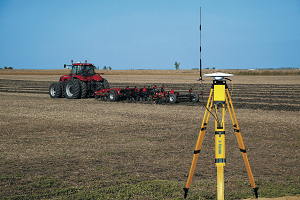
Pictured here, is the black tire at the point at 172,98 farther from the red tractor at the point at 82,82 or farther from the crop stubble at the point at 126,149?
the red tractor at the point at 82,82

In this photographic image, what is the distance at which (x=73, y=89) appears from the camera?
27.3 meters

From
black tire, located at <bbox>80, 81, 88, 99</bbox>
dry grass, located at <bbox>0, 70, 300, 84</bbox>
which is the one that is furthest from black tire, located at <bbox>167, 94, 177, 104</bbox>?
dry grass, located at <bbox>0, 70, 300, 84</bbox>

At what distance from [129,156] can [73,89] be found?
17369mm

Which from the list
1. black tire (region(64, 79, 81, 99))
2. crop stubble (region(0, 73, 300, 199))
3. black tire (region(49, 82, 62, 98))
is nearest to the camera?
crop stubble (region(0, 73, 300, 199))

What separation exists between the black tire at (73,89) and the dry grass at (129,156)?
8104 mm

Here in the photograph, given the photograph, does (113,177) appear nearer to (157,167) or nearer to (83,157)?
(157,167)

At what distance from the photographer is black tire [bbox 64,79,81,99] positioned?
88.1ft

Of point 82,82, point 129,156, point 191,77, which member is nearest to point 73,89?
point 82,82

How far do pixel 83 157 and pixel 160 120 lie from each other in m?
7.27

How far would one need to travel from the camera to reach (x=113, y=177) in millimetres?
8562

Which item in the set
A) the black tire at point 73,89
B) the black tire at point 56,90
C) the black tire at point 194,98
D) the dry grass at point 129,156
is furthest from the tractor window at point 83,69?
the dry grass at point 129,156

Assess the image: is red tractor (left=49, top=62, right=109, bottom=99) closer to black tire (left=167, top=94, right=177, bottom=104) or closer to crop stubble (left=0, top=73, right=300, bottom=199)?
black tire (left=167, top=94, right=177, bottom=104)

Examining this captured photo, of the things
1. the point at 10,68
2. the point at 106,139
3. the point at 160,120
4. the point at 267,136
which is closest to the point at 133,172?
the point at 106,139

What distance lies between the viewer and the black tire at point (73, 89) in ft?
88.1
